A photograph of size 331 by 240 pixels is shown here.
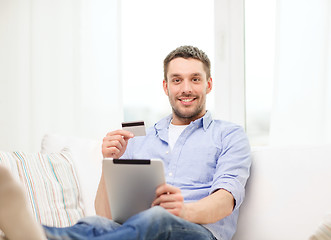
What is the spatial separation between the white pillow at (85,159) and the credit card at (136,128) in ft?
1.77

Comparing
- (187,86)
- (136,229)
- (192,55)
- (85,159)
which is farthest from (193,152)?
(136,229)

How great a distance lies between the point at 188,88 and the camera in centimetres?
186

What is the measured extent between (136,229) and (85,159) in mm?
1010

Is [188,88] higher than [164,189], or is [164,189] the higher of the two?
[188,88]

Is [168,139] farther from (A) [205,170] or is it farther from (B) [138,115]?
(B) [138,115]

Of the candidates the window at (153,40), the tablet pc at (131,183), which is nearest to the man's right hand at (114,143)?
the tablet pc at (131,183)

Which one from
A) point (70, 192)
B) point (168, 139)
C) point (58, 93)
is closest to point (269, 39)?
point (168, 139)

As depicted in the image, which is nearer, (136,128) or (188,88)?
(136,128)

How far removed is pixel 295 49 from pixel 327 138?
56 centimetres

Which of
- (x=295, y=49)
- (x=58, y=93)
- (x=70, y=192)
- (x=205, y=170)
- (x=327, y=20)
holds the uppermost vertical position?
(x=327, y=20)

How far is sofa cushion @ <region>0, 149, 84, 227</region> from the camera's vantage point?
1.73 metres

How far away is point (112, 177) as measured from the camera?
1.33 metres

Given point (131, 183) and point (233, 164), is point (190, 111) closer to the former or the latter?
point (233, 164)

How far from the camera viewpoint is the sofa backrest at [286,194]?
1.51 meters
